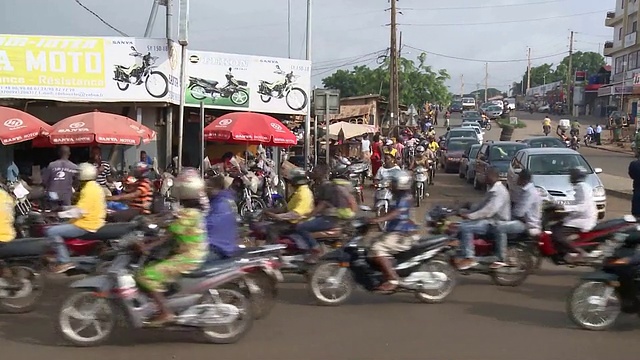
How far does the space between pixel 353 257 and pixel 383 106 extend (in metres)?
38.7

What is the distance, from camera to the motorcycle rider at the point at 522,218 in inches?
353

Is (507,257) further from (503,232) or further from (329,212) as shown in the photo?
(329,212)

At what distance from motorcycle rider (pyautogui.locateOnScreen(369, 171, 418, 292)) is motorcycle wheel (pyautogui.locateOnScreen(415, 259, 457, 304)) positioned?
40cm

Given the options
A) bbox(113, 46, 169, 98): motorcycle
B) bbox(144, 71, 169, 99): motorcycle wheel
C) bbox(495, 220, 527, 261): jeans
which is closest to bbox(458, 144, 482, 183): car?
bbox(144, 71, 169, 99): motorcycle wheel

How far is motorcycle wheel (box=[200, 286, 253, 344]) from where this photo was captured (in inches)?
263

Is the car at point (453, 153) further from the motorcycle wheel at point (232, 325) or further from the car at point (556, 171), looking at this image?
the motorcycle wheel at point (232, 325)

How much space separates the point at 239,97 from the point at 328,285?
1349 centimetres

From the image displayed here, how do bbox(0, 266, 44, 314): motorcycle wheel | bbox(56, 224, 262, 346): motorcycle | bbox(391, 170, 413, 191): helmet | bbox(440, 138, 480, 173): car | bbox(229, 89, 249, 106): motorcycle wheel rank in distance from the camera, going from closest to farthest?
bbox(56, 224, 262, 346): motorcycle
bbox(0, 266, 44, 314): motorcycle wheel
bbox(391, 170, 413, 191): helmet
bbox(229, 89, 249, 106): motorcycle wheel
bbox(440, 138, 480, 173): car

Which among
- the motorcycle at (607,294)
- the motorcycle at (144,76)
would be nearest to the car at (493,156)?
the motorcycle at (144,76)

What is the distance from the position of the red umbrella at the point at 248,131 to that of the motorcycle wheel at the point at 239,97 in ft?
11.7

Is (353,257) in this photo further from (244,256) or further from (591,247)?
(591,247)

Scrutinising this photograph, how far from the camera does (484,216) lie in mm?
9180

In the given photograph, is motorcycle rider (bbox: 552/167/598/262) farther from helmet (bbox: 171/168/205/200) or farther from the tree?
the tree

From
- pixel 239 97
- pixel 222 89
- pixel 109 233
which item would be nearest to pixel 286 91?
pixel 239 97
